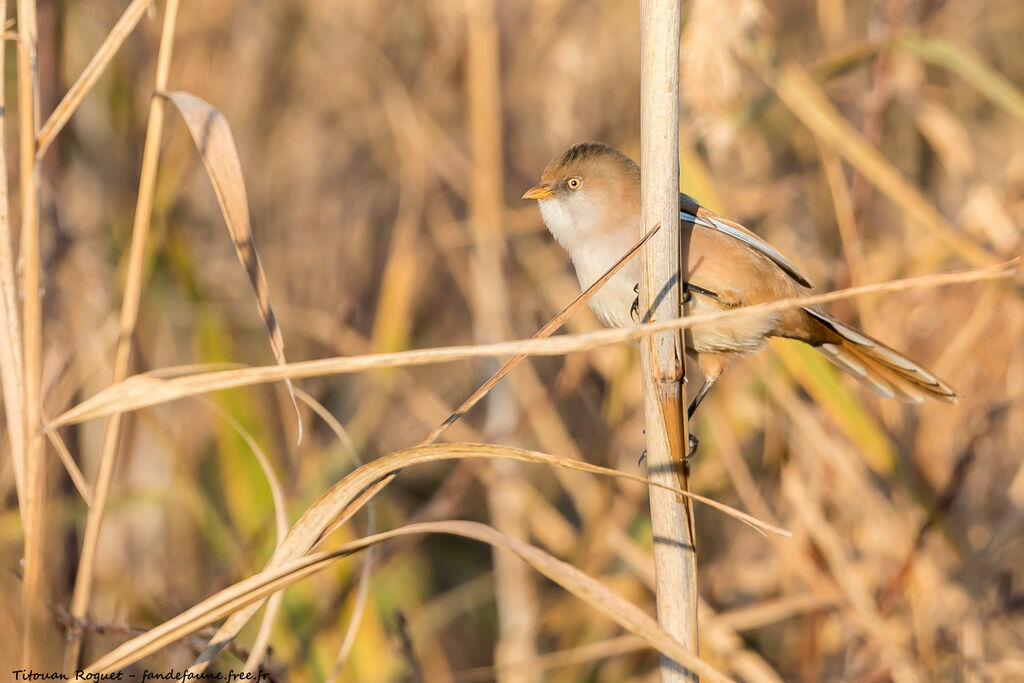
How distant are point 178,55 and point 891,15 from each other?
248 centimetres

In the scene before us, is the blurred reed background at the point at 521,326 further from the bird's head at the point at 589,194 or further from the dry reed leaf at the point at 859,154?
the bird's head at the point at 589,194

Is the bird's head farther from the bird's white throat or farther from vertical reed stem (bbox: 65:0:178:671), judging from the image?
vertical reed stem (bbox: 65:0:178:671)

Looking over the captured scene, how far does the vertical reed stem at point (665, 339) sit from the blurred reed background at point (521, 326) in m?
0.85

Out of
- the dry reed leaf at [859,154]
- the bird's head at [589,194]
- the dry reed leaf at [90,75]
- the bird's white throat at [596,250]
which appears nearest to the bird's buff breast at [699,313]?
the bird's white throat at [596,250]

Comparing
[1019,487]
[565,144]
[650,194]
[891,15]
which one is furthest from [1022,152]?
[650,194]

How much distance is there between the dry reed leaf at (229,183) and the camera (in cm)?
147

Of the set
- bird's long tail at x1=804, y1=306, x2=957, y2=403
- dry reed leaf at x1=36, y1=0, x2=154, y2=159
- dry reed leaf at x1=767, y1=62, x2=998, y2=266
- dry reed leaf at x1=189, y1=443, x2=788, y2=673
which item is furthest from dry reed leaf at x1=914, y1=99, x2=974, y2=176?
dry reed leaf at x1=36, y1=0, x2=154, y2=159

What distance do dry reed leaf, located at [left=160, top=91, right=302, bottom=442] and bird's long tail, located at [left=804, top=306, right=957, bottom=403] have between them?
128 centimetres

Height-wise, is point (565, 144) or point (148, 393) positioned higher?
point (565, 144)

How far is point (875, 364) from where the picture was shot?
2.41 m

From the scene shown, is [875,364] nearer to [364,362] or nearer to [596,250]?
[596,250]

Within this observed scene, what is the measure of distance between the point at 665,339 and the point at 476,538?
0.46 metres

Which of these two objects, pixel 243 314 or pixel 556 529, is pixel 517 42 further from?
pixel 556 529

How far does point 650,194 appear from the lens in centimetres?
141
